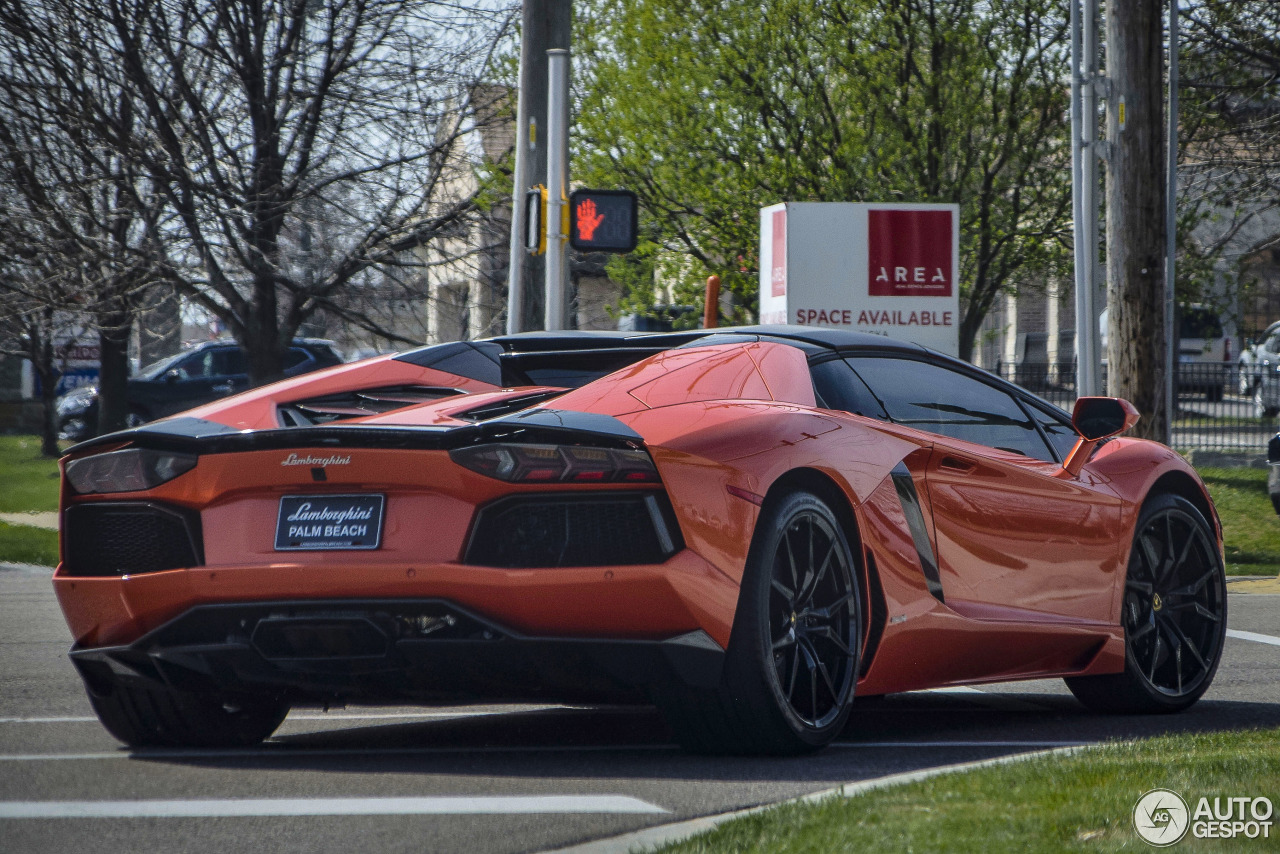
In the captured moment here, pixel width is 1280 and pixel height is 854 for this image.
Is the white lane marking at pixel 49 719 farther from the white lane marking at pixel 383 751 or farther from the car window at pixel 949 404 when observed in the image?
the car window at pixel 949 404

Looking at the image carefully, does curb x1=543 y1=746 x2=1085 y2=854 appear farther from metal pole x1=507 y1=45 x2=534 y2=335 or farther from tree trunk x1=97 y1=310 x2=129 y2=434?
tree trunk x1=97 y1=310 x2=129 y2=434

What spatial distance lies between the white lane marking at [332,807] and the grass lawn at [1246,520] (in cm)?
1139

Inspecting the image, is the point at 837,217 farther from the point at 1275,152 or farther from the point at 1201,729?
the point at 1275,152

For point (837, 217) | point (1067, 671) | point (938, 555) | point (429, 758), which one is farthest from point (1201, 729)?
point (837, 217)

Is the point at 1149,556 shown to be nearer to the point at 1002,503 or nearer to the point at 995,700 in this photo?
the point at 995,700

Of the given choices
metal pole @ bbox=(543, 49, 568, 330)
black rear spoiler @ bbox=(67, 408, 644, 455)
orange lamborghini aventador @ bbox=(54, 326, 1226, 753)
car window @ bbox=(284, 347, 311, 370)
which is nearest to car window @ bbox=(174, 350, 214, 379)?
car window @ bbox=(284, 347, 311, 370)

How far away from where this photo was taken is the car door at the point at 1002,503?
5531 millimetres

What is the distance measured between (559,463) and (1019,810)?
4.76ft

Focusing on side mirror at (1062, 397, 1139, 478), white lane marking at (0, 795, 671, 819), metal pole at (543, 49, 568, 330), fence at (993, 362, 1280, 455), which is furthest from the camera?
fence at (993, 362, 1280, 455)

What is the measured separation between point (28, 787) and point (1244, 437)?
66.1 feet

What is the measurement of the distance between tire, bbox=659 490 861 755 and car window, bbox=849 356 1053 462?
2.48 ft

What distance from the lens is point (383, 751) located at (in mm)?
5301

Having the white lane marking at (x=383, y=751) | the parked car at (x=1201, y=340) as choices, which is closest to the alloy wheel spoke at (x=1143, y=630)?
the white lane marking at (x=383, y=751)

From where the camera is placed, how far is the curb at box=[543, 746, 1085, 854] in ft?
12.4
